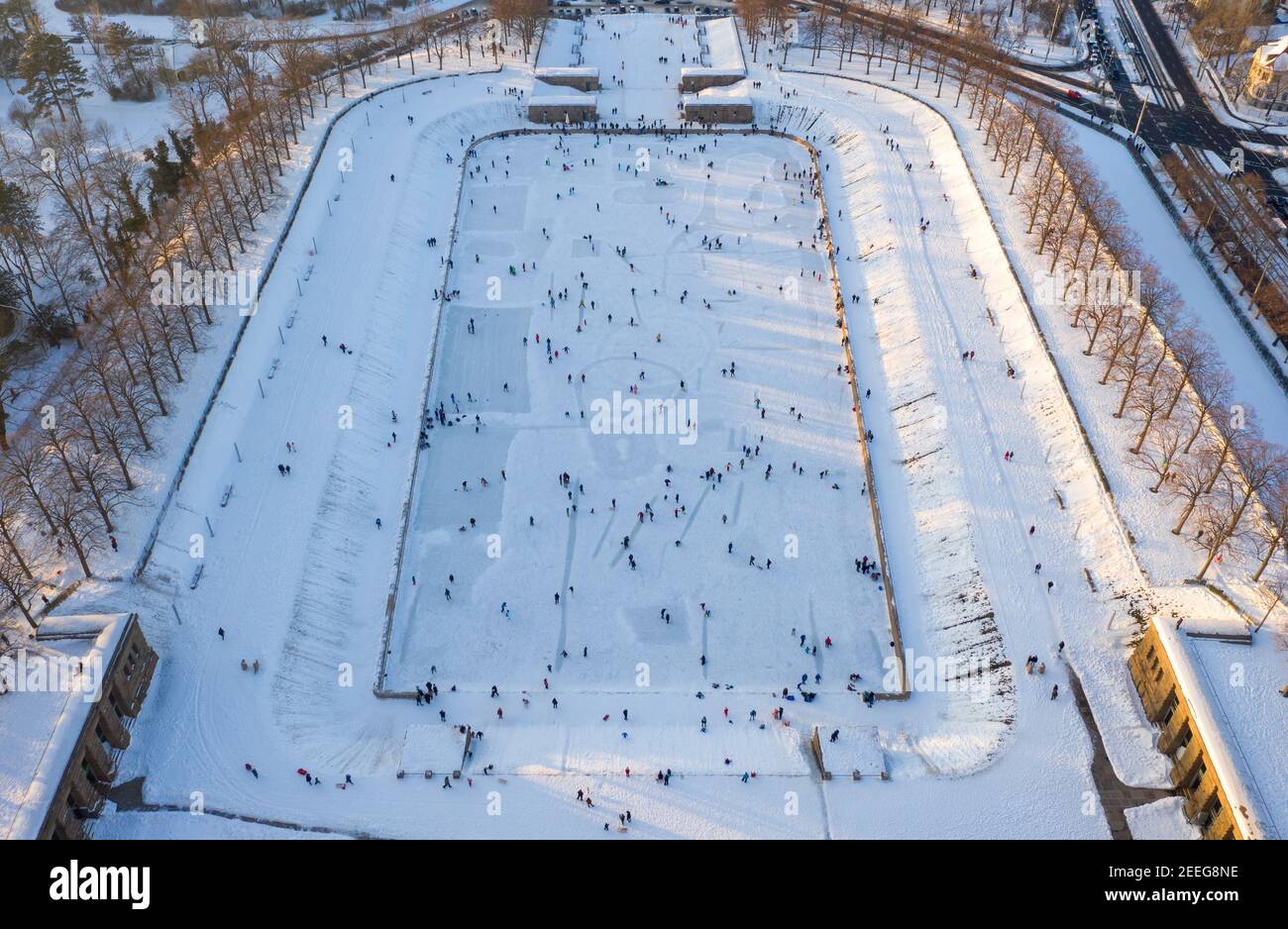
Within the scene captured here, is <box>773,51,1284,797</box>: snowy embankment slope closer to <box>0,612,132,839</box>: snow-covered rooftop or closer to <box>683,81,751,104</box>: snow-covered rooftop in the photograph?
<box>683,81,751,104</box>: snow-covered rooftop

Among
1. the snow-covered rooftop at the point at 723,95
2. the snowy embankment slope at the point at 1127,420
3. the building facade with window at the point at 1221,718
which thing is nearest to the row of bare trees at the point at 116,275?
the snow-covered rooftop at the point at 723,95

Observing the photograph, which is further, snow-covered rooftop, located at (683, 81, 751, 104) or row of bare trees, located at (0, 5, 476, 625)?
snow-covered rooftop, located at (683, 81, 751, 104)

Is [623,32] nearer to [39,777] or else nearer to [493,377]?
[493,377]

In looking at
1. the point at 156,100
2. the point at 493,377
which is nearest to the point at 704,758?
the point at 493,377

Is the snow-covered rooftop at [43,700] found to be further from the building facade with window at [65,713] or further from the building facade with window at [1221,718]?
the building facade with window at [1221,718]

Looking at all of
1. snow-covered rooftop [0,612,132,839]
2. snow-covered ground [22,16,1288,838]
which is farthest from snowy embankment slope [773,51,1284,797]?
snow-covered rooftop [0,612,132,839]

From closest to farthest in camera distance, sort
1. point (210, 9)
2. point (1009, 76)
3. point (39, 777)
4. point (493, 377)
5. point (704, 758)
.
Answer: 1. point (39, 777)
2. point (704, 758)
3. point (493, 377)
4. point (1009, 76)
5. point (210, 9)
